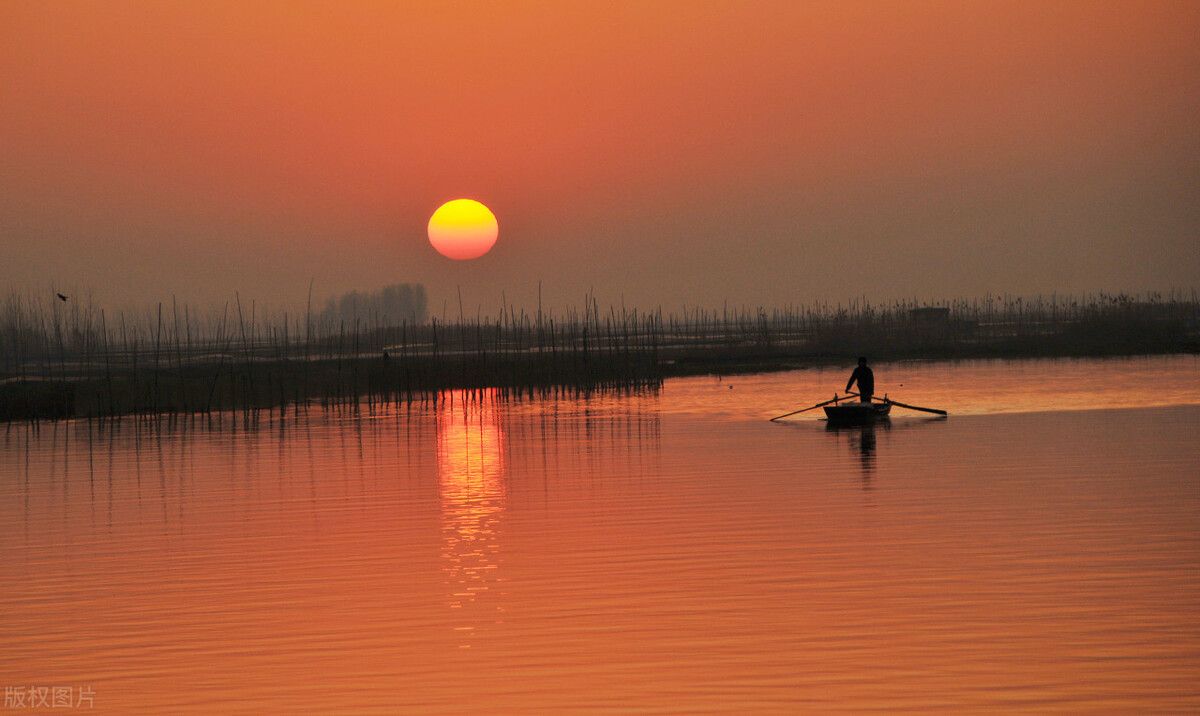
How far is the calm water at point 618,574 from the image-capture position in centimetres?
757

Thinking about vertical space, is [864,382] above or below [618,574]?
above

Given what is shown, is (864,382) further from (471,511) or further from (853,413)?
(471,511)

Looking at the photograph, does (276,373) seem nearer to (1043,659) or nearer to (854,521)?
(854,521)

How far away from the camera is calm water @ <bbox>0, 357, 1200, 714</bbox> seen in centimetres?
757

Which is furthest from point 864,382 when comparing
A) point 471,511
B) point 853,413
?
point 471,511

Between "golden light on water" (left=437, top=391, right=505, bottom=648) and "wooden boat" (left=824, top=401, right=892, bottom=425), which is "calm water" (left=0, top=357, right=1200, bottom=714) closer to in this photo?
"golden light on water" (left=437, top=391, right=505, bottom=648)

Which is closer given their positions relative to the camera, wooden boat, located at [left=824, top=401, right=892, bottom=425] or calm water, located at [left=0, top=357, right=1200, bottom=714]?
calm water, located at [left=0, top=357, right=1200, bottom=714]

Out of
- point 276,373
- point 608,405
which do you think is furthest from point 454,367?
point 608,405

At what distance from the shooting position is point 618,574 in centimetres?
1076

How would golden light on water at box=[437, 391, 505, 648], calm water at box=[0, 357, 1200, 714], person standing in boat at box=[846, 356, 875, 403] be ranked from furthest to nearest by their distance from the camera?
person standing in boat at box=[846, 356, 875, 403], golden light on water at box=[437, 391, 505, 648], calm water at box=[0, 357, 1200, 714]

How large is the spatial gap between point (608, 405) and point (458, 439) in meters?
7.34

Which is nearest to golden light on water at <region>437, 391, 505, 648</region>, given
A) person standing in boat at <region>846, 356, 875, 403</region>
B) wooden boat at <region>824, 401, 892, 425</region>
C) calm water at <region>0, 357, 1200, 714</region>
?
calm water at <region>0, 357, 1200, 714</region>

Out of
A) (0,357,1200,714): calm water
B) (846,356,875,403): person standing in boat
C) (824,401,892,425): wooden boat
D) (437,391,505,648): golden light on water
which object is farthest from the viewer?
(846,356,875,403): person standing in boat

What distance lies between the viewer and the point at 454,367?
141 ft
